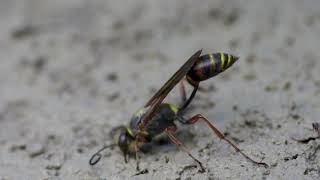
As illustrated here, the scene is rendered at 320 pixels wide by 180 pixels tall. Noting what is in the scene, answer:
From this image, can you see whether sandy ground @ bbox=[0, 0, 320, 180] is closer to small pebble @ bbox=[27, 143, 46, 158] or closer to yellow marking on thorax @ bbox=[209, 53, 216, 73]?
small pebble @ bbox=[27, 143, 46, 158]

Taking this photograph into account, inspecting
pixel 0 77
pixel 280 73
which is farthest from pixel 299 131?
pixel 0 77

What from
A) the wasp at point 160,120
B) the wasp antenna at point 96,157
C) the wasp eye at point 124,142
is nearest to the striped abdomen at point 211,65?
the wasp at point 160,120

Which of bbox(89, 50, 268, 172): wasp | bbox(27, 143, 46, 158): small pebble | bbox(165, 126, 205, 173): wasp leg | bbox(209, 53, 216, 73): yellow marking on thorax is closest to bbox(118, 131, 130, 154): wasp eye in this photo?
bbox(89, 50, 268, 172): wasp

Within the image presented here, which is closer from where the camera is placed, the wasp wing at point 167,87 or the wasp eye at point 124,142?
the wasp wing at point 167,87

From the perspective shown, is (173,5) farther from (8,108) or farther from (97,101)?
(8,108)

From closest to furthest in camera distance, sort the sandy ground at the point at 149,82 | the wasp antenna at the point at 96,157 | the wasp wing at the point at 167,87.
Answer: the wasp wing at the point at 167,87 < the sandy ground at the point at 149,82 < the wasp antenna at the point at 96,157

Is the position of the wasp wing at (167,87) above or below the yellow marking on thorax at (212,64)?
below

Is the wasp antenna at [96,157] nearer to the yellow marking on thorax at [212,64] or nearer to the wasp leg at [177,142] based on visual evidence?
the wasp leg at [177,142]

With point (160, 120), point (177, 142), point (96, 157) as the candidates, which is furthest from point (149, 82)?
point (177, 142)
